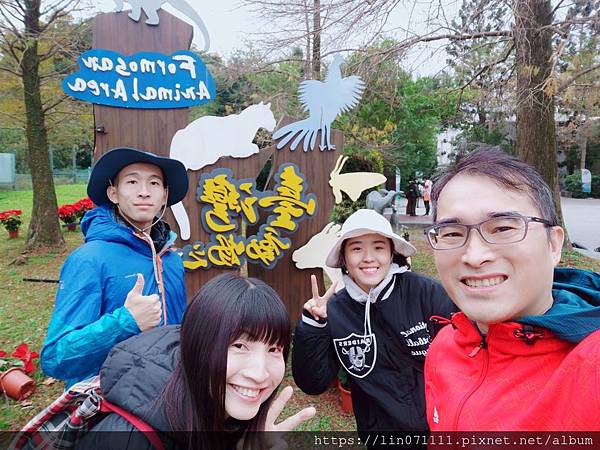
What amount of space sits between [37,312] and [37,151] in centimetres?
421

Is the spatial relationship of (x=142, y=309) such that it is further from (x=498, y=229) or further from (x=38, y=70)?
(x=38, y=70)

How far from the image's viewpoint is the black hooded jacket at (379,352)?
166cm

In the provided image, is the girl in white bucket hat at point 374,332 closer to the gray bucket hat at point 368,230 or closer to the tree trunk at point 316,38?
the gray bucket hat at point 368,230

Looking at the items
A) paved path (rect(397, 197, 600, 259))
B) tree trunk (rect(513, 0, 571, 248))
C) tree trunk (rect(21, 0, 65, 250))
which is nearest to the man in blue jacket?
tree trunk (rect(513, 0, 571, 248))

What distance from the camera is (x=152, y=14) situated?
3.41m

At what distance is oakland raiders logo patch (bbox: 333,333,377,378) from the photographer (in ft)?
5.63

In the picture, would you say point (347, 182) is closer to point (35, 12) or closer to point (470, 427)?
point (470, 427)

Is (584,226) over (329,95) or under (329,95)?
under

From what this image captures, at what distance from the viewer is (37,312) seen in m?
5.49

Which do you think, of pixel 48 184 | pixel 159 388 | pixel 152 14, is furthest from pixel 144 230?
pixel 48 184

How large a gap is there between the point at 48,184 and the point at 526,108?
968cm

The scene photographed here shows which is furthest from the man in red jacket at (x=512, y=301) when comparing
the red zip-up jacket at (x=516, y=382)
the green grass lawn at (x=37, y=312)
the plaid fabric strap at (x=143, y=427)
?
the green grass lawn at (x=37, y=312)

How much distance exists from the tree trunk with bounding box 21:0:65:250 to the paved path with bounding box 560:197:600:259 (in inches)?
452

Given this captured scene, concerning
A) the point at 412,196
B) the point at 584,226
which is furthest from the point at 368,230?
the point at 584,226
